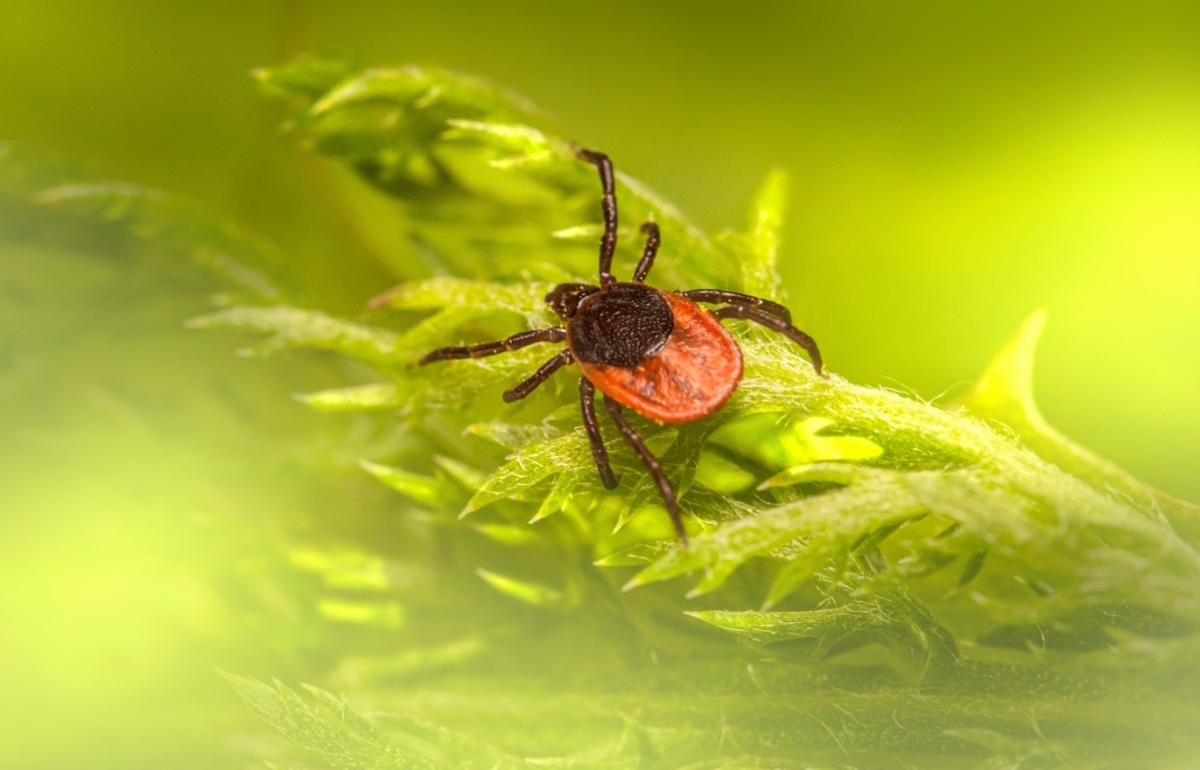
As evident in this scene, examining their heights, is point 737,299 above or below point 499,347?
above

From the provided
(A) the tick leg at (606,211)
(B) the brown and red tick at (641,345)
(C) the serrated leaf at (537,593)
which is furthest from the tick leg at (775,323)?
(C) the serrated leaf at (537,593)

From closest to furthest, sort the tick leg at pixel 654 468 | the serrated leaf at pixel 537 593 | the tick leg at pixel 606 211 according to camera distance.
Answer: the tick leg at pixel 654 468, the serrated leaf at pixel 537 593, the tick leg at pixel 606 211

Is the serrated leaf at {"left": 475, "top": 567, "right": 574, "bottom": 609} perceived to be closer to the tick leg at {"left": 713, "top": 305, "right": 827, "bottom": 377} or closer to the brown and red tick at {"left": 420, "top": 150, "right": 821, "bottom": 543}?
the brown and red tick at {"left": 420, "top": 150, "right": 821, "bottom": 543}

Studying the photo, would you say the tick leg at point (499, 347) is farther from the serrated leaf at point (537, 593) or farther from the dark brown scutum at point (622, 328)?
the serrated leaf at point (537, 593)

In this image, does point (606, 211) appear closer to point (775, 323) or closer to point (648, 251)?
point (648, 251)

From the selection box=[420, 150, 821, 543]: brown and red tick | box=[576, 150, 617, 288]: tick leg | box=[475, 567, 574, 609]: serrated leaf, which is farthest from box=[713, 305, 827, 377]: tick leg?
box=[475, 567, 574, 609]: serrated leaf

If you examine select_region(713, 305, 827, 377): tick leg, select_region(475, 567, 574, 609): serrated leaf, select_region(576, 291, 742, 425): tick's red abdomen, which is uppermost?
select_region(713, 305, 827, 377): tick leg

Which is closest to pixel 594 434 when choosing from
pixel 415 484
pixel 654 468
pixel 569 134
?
pixel 654 468
